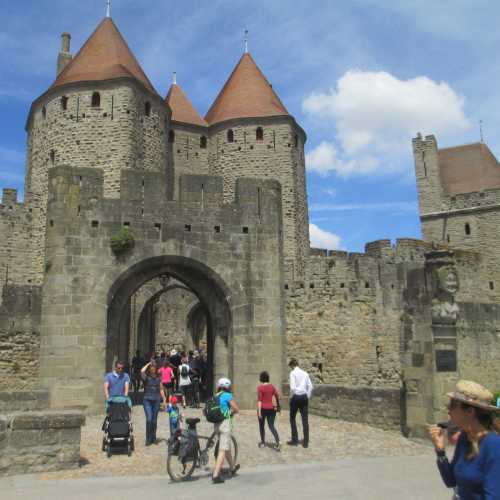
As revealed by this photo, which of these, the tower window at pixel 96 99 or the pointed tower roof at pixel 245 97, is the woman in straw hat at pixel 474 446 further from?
the pointed tower roof at pixel 245 97

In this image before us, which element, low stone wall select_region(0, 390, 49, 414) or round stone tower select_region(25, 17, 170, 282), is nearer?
low stone wall select_region(0, 390, 49, 414)

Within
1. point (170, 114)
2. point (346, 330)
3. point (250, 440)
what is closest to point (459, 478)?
point (250, 440)

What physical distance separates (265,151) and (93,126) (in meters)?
10.0

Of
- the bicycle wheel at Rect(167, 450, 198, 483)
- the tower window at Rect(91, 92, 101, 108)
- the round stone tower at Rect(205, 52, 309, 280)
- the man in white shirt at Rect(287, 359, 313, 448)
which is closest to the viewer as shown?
the bicycle wheel at Rect(167, 450, 198, 483)

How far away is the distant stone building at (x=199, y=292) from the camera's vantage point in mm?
10586

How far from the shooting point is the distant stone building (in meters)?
10.6

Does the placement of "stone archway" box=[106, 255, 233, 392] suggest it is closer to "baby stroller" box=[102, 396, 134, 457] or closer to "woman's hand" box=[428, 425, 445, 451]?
"baby stroller" box=[102, 396, 134, 457]

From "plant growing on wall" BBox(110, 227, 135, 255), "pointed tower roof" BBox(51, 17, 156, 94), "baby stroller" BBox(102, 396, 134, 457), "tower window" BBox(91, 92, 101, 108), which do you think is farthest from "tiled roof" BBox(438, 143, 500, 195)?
"baby stroller" BBox(102, 396, 134, 457)

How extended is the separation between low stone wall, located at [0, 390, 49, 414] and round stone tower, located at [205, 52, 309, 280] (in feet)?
66.6

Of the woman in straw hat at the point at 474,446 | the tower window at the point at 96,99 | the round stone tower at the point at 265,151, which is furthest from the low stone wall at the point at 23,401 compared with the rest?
the round stone tower at the point at 265,151

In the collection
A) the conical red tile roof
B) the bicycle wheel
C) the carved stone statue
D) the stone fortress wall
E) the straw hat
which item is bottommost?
the bicycle wheel

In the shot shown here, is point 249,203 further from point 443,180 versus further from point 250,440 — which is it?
point 443,180

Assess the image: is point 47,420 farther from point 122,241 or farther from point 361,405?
point 361,405

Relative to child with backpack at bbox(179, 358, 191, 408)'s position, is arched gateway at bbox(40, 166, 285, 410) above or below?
above
